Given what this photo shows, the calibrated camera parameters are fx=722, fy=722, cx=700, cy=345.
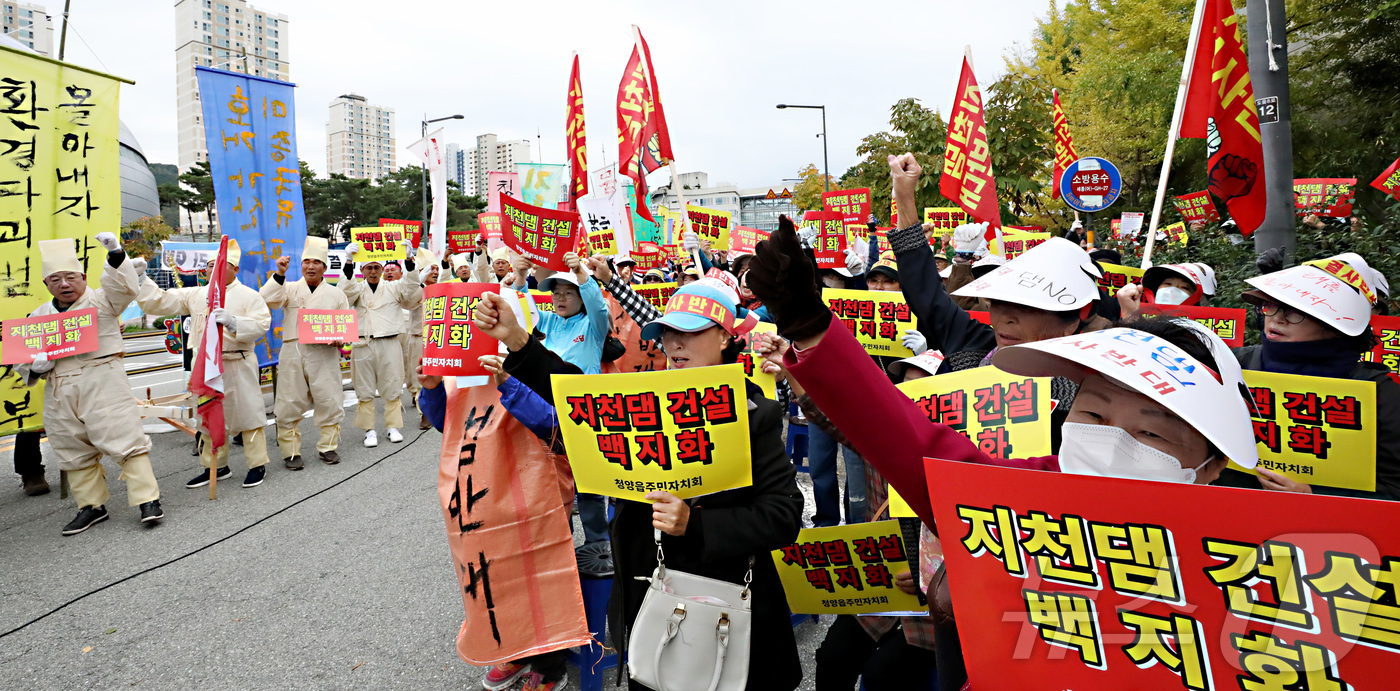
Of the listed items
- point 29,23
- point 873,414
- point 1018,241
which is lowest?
point 873,414

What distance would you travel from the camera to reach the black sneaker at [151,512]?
554 centimetres

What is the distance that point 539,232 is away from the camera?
4.68 m

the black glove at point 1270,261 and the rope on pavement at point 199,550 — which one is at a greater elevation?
the black glove at point 1270,261

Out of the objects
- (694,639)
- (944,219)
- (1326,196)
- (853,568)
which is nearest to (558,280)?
(853,568)

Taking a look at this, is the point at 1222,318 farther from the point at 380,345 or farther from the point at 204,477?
the point at 204,477

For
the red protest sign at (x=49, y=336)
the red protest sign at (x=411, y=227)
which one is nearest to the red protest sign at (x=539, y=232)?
the red protest sign at (x=49, y=336)

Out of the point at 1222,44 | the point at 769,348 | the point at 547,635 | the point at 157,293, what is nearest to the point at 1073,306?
the point at 769,348

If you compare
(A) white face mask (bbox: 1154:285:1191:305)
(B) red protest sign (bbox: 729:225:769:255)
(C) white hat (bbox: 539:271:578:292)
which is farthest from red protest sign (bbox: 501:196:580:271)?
(B) red protest sign (bbox: 729:225:769:255)

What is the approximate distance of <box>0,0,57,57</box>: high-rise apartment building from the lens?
837 inches

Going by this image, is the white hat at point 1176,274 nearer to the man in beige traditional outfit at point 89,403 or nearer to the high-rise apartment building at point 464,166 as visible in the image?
the man in beige traditional outfit at point 89,403

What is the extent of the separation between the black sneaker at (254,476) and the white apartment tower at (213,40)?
274 feet

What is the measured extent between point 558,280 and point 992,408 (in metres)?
3.17

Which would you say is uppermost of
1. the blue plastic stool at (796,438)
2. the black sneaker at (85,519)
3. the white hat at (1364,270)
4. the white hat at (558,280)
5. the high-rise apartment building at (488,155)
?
the high-rise apartment building at (488,155)

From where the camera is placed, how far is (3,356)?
209 inches
